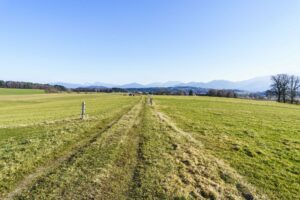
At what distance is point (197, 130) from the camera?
14.0 meters

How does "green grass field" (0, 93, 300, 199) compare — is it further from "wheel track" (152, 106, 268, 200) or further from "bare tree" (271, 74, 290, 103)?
"bare tree" (271, 74, 290, 103)

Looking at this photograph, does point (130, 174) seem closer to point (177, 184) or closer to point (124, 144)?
point (177, 184)

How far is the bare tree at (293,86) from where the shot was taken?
72062 mm

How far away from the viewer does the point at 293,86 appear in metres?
72.9

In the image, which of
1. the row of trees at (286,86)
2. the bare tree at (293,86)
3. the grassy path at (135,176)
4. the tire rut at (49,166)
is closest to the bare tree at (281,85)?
the row of trees at (286,86)

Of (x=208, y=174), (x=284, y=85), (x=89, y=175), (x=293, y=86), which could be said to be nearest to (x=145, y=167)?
(x=89, y=175)

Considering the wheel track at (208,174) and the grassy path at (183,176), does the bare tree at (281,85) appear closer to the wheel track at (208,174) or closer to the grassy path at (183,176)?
the wheel track at (208,174)

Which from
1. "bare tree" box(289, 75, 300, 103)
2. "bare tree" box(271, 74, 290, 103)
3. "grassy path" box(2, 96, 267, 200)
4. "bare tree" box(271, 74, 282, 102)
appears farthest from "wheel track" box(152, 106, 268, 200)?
"bare tree" box(289, 75, 300, 103)

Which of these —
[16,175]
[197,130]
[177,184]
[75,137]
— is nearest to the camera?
[177,184]

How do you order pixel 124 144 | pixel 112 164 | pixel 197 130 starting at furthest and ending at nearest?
1. pixel 197 130
2. pixel 124 144
3. pixel 112 164

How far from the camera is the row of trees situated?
72250 millimetres

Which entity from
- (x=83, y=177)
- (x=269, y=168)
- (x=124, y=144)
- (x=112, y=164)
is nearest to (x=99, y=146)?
(x=124, y=144)

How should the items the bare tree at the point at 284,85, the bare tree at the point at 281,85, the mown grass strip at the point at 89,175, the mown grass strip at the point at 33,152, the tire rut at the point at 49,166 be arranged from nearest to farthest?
the mown grass strip at the point at 89,175, the tire rut at the point at 49,166, the mown grass strip at the point at 33,152, the bare tree at the point at 284,85, the bare tree at the point at 281,85

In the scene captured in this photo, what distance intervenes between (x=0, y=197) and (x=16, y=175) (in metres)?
1.35
